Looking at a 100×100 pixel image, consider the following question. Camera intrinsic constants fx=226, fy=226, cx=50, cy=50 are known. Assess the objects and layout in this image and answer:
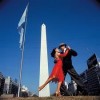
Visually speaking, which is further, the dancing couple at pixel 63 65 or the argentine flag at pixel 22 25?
the argentine flag at pixel 22 25

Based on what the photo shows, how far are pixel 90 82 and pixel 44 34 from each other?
395 ft

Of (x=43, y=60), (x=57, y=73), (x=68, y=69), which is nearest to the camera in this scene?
(x=57, y=73)

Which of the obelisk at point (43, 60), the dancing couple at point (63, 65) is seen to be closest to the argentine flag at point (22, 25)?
the obelisk at point (43, 60)

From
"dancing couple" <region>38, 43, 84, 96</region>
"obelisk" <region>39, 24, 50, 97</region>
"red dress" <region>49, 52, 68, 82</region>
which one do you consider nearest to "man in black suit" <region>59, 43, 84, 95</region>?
"dancing couple" <region>38, 43, 84, 96</region>

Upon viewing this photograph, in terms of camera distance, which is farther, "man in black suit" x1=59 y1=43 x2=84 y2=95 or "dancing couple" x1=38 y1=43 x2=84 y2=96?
"man in black suit" x1=59 y1=43 x2=84 y2=95

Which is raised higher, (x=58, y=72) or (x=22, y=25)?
(x=22, y=25)

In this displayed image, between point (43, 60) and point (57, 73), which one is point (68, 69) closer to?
point (57, 73)

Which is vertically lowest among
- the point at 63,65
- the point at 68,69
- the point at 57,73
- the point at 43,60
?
the point at 57,73

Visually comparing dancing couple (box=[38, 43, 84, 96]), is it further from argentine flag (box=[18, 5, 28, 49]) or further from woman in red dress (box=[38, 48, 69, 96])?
argentine flag (box=[18, 5, 28, 49])

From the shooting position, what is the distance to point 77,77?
7910 millimetres

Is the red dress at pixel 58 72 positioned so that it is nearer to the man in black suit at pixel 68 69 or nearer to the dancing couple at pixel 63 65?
the dancing couple at pixel 63 65

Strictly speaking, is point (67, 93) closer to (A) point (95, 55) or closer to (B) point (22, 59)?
(B) point (22, 59)

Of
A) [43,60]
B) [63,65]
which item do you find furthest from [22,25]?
[63,65]

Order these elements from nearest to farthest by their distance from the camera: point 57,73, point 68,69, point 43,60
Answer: point 57,73, point 68,69, point 43,60
